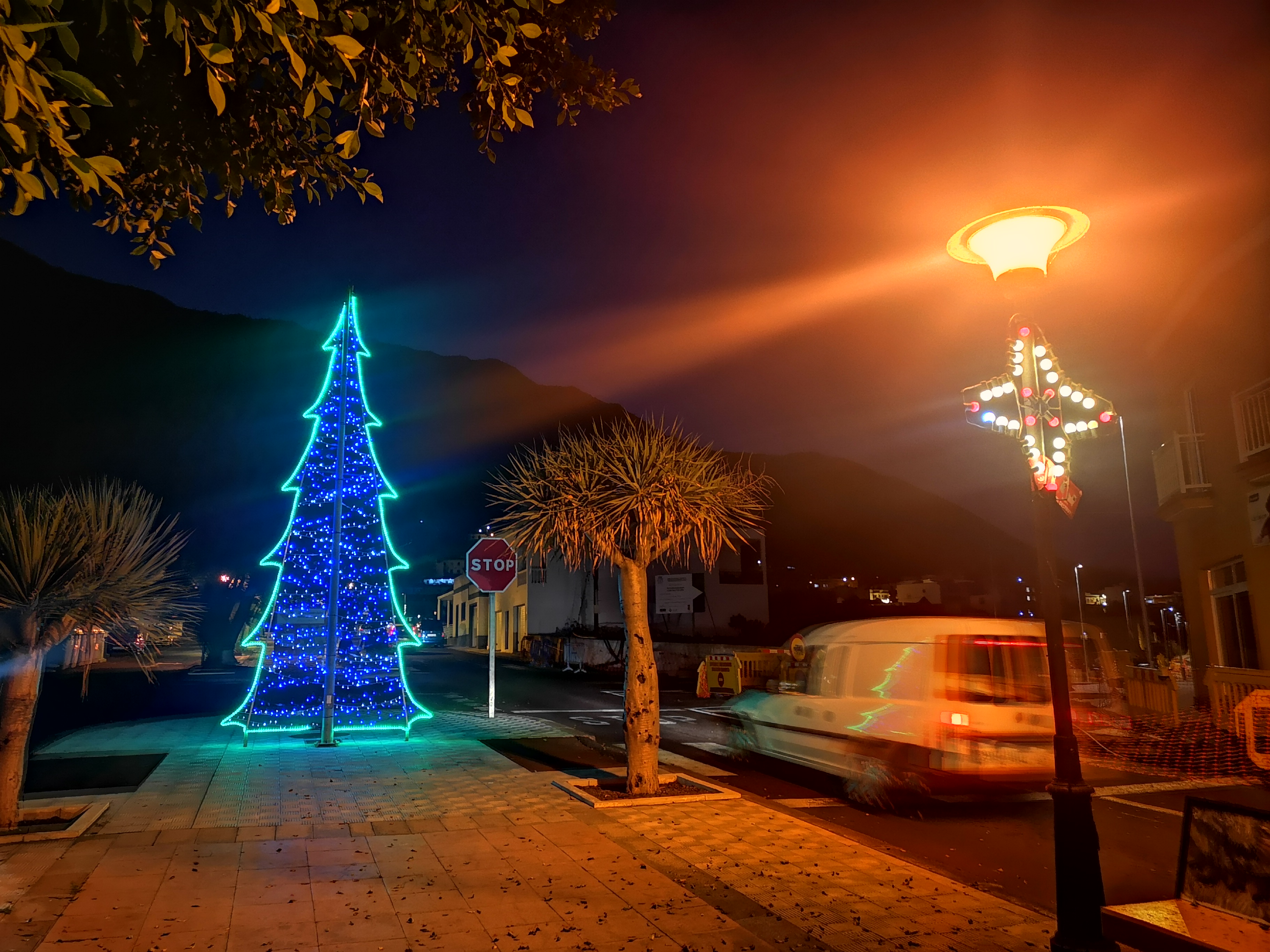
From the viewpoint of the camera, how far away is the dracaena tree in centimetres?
396

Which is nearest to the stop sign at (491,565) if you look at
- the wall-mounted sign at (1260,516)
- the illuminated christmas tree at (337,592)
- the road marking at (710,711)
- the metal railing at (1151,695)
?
the illuminated christmas tree at (337,592)

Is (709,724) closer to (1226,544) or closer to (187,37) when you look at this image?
(1226,544)

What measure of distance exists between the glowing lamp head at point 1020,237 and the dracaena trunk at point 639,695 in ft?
15.5

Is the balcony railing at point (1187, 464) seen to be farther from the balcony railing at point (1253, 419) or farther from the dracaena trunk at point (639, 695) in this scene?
the dracaena trunk at point (639, 695)

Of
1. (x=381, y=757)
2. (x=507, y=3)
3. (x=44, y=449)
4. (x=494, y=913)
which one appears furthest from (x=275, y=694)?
(x=44, y=449)

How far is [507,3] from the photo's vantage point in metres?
5.58

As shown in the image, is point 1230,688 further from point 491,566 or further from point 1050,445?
point 491,566

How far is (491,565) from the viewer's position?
1535 cm

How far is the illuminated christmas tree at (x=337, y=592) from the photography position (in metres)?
13.2

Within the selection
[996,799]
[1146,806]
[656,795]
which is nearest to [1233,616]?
[1146,806]

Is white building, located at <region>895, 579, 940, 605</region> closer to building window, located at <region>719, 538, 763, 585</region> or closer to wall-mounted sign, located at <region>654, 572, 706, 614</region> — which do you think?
building window, located at <region>719, 538, 763, 585</region>

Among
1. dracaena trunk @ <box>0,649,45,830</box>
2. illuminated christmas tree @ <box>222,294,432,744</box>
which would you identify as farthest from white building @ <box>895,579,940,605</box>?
dracaena trunk @ <box>0,649,45,830</box>

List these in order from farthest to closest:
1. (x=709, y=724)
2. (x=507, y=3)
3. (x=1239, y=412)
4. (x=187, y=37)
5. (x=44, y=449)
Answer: (x=44, y=449)
(x=709, y=724)
(x=1239, y=412)
(x=507, y=3)
(x=187, y=37)

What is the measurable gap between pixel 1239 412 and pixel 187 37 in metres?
17.2
